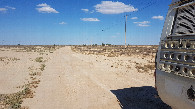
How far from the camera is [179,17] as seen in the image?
3.90 meters

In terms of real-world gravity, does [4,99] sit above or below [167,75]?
below

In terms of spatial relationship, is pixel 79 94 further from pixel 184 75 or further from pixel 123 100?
pixel 184 75

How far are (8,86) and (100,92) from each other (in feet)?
17.0

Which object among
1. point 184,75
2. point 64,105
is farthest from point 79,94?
point 184,75

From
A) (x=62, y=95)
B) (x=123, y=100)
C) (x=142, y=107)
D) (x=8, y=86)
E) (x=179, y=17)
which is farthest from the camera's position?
Result: (x=8, y=86)

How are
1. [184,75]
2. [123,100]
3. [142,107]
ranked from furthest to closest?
[123,100] → [142,107] → [184,75]

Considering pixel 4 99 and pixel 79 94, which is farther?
pixel 79 94

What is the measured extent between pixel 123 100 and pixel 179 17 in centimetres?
420

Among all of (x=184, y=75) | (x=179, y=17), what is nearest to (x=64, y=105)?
(x=184, y=75)

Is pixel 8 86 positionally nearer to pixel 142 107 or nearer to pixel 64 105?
pixel 64 105

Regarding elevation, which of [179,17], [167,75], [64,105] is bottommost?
[64,105]

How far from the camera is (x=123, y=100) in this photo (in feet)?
22.6

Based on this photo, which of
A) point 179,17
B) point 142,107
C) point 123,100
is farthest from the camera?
point 123,100

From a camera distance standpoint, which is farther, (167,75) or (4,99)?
(4,99)
